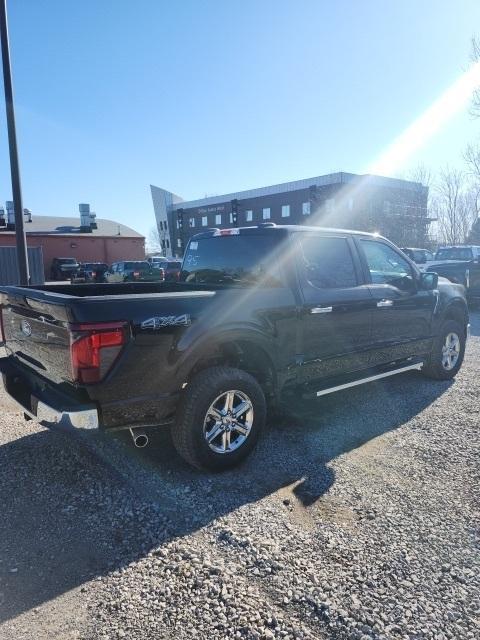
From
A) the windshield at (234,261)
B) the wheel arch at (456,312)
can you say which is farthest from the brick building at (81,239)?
the wheel arch at (456,312)

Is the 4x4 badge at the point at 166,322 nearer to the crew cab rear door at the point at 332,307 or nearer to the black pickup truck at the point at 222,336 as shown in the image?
the black pickup truck at the point at 222,336

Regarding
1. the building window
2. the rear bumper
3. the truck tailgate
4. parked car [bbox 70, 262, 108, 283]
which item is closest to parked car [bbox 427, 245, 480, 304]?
the truck tailgate

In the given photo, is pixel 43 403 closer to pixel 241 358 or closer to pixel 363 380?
pixel 241 358

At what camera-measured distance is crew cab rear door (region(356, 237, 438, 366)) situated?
494 cm

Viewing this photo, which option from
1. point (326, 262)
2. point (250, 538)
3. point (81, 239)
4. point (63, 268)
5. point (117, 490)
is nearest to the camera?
point (250, 538)

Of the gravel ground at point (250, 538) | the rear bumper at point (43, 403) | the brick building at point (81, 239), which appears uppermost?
the brick building at point (81, 239)

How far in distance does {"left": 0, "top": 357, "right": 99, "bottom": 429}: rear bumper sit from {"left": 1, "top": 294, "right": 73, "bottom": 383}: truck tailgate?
92mm

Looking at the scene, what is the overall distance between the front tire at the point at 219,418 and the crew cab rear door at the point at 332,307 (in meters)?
0.74

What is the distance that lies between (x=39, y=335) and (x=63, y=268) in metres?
32.1

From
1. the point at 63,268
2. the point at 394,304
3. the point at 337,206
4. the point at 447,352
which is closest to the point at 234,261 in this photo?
the point at 394,304

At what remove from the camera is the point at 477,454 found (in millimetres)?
3941

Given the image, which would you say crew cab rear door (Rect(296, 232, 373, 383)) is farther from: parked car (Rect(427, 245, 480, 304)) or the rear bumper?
parked car (Rect(427, 245, 480, 304))

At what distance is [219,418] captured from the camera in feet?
11.6

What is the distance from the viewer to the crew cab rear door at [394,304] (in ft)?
16.2
